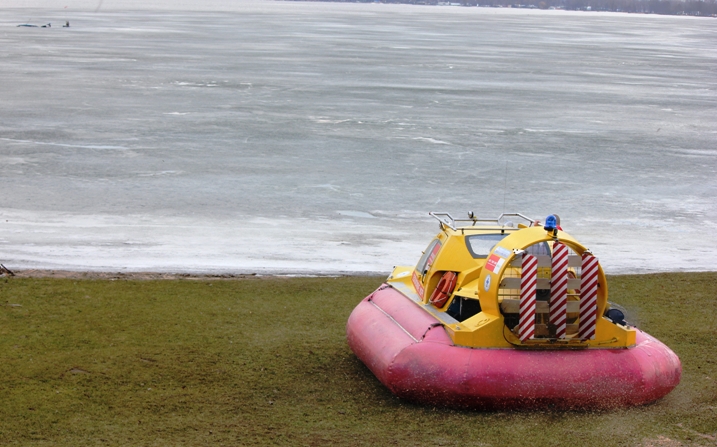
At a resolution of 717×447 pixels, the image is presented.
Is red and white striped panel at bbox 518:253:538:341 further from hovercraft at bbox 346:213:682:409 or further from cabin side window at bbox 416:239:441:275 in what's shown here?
cabin side window at bbox 416:239:441:275

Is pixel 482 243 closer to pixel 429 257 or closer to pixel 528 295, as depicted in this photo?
pixel 429 257

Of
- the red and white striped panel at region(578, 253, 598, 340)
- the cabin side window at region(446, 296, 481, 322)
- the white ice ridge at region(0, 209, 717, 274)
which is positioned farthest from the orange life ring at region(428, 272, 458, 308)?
the white ice ridge at region(0, 209, 717, 274)

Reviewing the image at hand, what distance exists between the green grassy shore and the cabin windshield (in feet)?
4.57

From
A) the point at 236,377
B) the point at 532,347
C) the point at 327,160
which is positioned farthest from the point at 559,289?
the point at 327,160

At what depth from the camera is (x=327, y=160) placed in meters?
18.2

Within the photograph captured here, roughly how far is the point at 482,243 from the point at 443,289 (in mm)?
587

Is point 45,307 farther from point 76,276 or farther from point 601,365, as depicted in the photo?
point 601,365

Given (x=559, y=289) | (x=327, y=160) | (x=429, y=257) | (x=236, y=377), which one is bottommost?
(x=236, y=377)

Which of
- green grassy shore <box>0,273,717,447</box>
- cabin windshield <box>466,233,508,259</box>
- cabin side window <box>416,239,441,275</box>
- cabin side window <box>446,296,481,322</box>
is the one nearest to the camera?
green grassy shore <box>0,273,717,447</box>

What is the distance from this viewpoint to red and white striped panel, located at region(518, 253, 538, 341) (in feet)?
22.0

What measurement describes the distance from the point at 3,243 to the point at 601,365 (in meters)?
8.62

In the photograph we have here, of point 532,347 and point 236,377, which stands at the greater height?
point 532,347

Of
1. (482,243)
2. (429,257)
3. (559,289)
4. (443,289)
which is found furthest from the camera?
(429,257)

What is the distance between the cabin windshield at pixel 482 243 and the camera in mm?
7858
